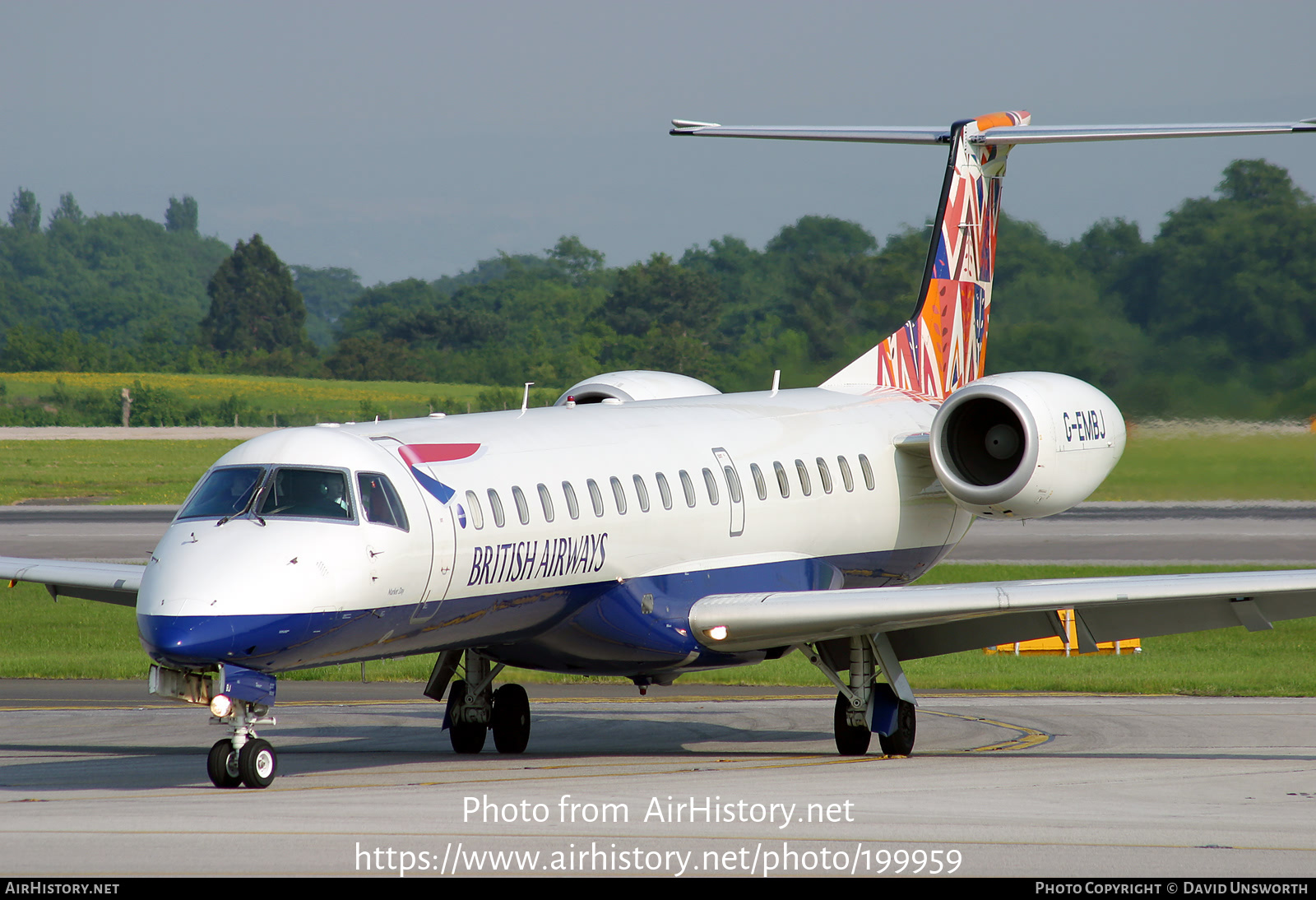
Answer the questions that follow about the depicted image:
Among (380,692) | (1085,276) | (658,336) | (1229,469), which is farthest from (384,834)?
(658,336)

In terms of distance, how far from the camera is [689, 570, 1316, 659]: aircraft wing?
56.2ft

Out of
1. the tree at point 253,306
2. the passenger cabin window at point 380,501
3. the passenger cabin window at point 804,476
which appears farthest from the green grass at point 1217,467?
the tree at point 253,306

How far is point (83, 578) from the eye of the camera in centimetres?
1864

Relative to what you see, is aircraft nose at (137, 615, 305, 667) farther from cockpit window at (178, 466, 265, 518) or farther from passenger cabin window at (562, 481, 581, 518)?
passenger cabin window at (562, 481, 581, 518)

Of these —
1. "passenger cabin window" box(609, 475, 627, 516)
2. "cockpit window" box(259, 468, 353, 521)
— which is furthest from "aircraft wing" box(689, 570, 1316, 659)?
"cockpit window" box(259, 468, 353, 521)

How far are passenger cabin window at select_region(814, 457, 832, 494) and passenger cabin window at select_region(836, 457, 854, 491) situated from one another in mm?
270

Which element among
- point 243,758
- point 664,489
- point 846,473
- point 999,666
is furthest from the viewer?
point 999,666

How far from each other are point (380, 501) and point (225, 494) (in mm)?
1322

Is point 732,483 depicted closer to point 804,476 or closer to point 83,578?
point 804,476

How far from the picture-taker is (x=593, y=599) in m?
17.3

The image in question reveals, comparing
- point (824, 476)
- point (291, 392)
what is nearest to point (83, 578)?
point (824, 476)

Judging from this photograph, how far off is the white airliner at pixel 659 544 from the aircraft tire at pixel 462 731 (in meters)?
0.05

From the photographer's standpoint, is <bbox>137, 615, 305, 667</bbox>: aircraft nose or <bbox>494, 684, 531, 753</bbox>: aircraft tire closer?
<bbox>137, 615, 305, 667</bbox>: aircraft nose

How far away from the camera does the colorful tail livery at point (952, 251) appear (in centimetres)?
2392
